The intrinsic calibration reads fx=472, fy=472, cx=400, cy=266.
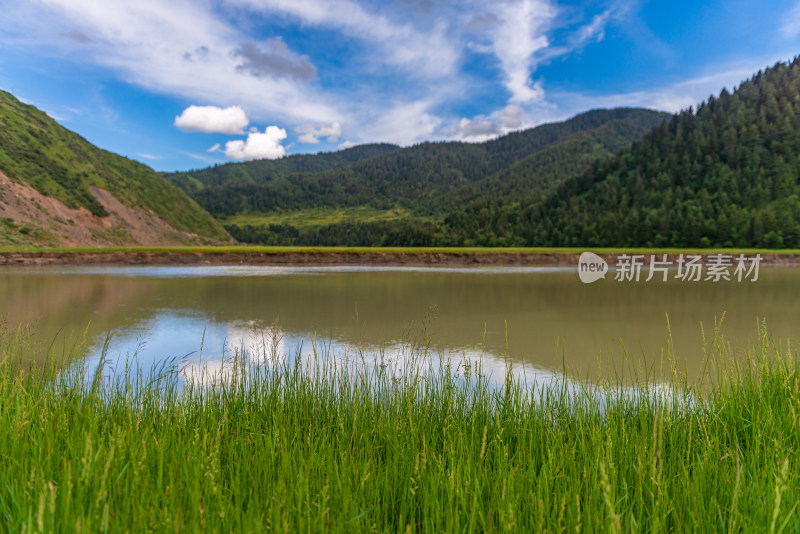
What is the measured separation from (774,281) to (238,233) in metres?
145

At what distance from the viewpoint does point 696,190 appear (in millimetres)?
74875

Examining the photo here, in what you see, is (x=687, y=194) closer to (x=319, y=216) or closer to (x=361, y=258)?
(x=361, y=258)

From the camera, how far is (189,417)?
121 inches

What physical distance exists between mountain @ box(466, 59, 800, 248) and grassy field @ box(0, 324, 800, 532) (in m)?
62.2

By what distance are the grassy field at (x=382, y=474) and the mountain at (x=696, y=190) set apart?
6215 cm

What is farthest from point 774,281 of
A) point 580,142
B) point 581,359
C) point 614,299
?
point 580,142

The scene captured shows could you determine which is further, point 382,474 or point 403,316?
point 403,316

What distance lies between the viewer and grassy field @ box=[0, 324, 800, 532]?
5.80 ft

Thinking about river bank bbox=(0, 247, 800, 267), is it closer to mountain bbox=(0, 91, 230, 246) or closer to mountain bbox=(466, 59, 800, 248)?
mountain bbox=(0, 91, 230, 246)

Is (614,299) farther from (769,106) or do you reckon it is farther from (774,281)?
(769,106)

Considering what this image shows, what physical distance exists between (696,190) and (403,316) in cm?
8152

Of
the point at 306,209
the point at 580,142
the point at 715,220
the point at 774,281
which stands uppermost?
the point at 580,142

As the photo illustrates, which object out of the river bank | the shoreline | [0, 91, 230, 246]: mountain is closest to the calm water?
the shoreline

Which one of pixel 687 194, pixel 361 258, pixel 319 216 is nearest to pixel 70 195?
pixel 361 258
